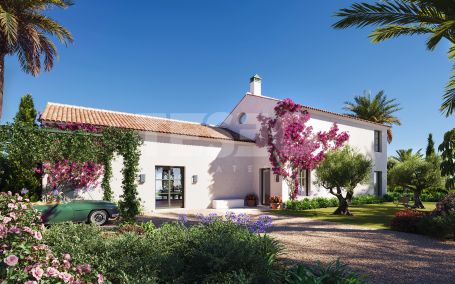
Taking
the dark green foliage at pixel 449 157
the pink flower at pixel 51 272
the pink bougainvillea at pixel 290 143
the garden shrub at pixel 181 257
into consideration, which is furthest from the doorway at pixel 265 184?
the pink flower at pixel 51 272

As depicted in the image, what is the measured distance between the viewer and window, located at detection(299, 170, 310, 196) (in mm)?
18891

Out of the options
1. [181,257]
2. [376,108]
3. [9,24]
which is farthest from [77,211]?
[376,108]

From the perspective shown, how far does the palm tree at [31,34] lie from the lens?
13.3m

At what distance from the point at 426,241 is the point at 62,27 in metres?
17.3

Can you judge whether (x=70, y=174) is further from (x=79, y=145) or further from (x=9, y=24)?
(x=9, y=24)

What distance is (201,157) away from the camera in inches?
672

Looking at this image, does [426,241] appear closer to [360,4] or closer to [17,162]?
[360,4]

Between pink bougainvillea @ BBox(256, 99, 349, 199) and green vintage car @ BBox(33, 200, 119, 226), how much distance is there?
9378 millimetres

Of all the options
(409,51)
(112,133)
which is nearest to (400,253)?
(409,51)

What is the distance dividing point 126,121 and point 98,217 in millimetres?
6578

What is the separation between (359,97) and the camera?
32.6m

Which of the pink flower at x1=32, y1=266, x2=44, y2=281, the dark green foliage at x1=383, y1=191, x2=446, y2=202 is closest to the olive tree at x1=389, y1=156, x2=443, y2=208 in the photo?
the dark green foliage at x1=383, y1=191, x2=446, y2=202

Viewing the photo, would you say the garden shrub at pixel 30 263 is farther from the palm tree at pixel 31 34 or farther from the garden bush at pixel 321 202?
the garden bush at pixel 321 202

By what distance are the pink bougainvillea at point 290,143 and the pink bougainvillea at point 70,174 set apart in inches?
364
